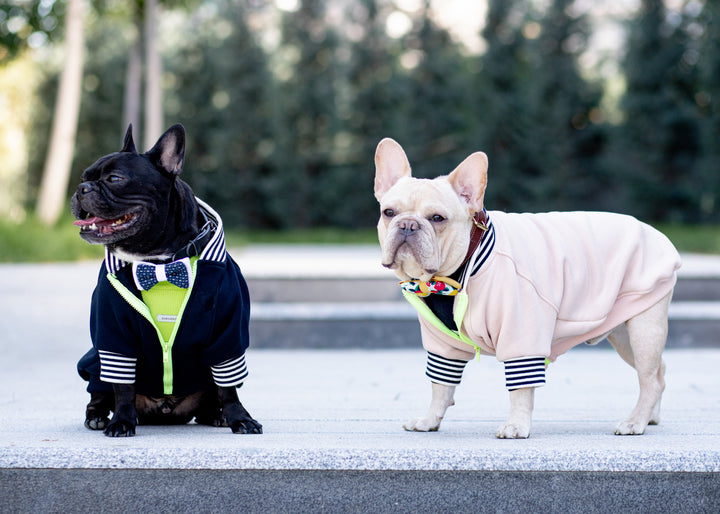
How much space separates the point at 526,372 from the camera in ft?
9.42

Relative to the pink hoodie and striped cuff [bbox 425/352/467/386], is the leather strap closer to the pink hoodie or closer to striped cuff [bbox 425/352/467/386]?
the pink hoodie

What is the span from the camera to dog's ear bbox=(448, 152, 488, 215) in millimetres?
2906

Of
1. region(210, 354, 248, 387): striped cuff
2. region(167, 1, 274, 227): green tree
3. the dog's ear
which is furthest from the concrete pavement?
region(167, 1, 274, 227): green tree

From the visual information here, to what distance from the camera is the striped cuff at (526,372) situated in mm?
2869

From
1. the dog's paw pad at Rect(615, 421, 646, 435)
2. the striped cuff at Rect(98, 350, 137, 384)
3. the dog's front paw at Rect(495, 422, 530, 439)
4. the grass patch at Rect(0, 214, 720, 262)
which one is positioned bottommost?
the grass patch at Rect(0, 214, 720, 262)

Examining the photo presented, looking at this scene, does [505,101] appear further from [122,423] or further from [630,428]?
[122,423]

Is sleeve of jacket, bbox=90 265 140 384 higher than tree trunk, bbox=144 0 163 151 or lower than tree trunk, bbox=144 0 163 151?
lower

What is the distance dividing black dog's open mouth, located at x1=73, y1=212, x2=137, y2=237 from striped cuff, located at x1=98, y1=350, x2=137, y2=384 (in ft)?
1.46

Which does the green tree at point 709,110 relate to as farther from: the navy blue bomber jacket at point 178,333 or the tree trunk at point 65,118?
the navy blue bomber jacket at point 178,333

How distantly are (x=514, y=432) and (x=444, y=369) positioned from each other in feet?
1.23

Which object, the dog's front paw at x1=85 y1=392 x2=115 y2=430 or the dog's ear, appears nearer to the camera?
the dog's ear

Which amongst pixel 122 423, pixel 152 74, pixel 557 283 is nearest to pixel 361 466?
pixel 122 423

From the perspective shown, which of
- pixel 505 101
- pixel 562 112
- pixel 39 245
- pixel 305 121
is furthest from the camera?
pixel 305 121

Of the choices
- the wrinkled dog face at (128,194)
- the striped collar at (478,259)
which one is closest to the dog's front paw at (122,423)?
the wrinkled dog face at (128,194)
